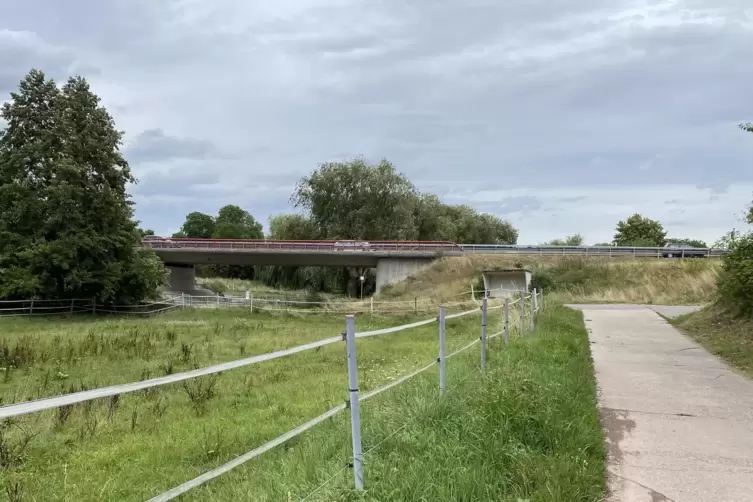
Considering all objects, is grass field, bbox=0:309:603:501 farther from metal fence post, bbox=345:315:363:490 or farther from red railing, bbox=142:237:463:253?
red railing, bbox=142:237:463:253

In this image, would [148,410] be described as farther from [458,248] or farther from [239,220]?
[239,220]

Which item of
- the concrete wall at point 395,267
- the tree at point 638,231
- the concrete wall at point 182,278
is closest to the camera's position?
the concrete wall at point 395,267

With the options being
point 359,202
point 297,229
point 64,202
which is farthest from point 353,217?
point 64,202

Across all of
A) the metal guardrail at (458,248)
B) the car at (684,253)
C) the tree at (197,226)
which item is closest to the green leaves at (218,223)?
the tree at (197,226)

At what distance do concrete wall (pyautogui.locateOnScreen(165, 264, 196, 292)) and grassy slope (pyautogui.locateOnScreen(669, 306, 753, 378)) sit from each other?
167 ft

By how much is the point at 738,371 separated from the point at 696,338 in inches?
193

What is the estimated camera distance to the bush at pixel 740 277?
43.9ft

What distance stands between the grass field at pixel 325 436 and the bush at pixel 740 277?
522 cm

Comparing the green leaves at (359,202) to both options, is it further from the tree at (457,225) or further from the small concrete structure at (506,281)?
the small concrete structure at (506,281)

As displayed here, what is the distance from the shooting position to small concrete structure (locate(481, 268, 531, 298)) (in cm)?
3384

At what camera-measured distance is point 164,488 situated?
4.93 metres

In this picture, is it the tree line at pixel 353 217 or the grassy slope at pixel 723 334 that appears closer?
the grassy slope at pixel 723 334

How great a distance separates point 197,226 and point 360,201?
87411 mm

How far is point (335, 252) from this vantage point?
45.6m
